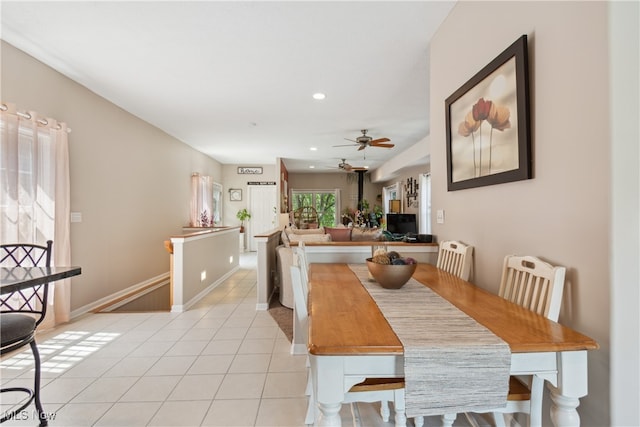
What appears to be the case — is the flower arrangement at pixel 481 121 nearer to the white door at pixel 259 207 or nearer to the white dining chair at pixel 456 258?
the white dining chair at pixel 456 258

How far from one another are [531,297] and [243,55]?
2853 millimetres

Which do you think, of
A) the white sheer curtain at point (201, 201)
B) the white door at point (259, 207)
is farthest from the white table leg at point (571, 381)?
the white door at point (259, 207)

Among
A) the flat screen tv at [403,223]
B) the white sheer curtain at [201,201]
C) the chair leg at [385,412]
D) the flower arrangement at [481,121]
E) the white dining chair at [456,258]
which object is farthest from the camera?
the white sheer curtain at [201,201]

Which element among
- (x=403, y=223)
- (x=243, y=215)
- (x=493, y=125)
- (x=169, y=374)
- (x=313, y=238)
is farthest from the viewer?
(x=243, y=215)

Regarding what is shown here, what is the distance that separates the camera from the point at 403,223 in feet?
19.9

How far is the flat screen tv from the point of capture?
603 centimetres

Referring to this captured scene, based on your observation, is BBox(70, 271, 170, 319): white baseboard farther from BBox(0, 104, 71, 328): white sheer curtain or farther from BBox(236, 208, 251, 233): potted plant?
BBox(236, 208, 251, 233): potted plant

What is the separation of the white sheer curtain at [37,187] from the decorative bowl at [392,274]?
3086mm

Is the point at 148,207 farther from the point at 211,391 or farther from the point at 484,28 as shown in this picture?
the point at 484,28

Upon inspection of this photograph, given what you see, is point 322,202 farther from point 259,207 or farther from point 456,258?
point 456,258

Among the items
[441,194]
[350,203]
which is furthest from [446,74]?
[350,203]

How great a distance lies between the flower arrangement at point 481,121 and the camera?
5.01ft

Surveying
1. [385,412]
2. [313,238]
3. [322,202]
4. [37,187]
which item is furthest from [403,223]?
[37,187]

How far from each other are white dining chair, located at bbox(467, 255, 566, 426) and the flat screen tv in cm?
466
